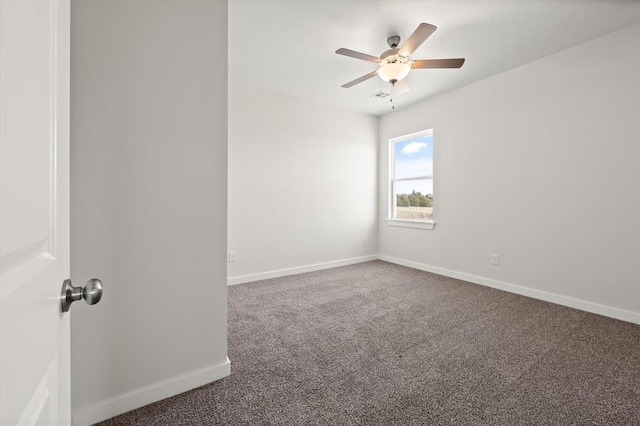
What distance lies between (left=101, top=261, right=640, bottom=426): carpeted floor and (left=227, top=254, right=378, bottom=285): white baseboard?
0.65m

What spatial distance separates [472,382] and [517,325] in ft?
3.59

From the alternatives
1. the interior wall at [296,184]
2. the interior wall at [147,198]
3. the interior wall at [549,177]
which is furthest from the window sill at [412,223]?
the interior wall at [147,198]

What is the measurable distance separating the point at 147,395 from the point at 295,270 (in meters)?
2.74

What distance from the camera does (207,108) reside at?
1.57 metres

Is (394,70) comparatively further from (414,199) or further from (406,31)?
(414,199)

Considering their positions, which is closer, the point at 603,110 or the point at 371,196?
the point at 603,110

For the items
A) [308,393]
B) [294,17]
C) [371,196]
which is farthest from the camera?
[371,196]

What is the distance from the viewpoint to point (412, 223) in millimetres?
4457

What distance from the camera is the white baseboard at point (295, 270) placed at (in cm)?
363

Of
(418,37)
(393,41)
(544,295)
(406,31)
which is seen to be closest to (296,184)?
(393,41)

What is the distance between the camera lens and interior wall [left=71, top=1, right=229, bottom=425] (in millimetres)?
1278
